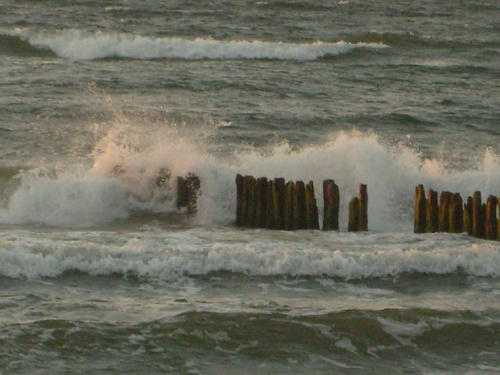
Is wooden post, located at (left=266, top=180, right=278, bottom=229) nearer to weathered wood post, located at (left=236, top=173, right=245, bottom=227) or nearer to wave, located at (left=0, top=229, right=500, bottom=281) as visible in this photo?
weathered wood post, located at (left=236, top=173, right=245, bottom=227)

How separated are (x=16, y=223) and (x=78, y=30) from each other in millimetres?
19564

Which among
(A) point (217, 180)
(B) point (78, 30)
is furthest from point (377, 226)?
(B) point (78, 30)

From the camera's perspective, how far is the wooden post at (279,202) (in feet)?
45.2

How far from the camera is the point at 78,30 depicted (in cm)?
3325

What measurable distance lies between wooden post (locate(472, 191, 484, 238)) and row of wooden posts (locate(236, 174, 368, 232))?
1322 millimetres

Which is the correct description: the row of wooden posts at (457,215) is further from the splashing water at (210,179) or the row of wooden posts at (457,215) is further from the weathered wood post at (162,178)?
the weathered wood post at (162,178)

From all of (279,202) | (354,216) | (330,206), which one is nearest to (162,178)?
(279,202)

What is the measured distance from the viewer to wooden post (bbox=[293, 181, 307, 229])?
45.2 feet

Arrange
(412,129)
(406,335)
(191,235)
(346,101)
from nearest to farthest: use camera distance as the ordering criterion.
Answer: (406,335) < (191,235) < (412,129) < (346,101)

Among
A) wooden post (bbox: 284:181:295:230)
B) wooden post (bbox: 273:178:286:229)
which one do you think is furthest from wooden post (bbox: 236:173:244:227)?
wooden post (bbox: 284:181:295:230)

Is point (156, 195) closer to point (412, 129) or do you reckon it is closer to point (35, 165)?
point (35, 165)

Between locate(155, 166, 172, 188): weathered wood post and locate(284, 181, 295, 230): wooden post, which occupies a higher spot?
locate(155, 166, 172, 188): weathered wood post

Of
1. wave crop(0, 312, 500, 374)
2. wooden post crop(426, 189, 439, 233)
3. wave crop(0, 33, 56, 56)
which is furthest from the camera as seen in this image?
wave crop(0, 33, 56, 56)

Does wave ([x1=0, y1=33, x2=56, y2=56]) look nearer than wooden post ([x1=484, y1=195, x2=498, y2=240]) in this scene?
No
